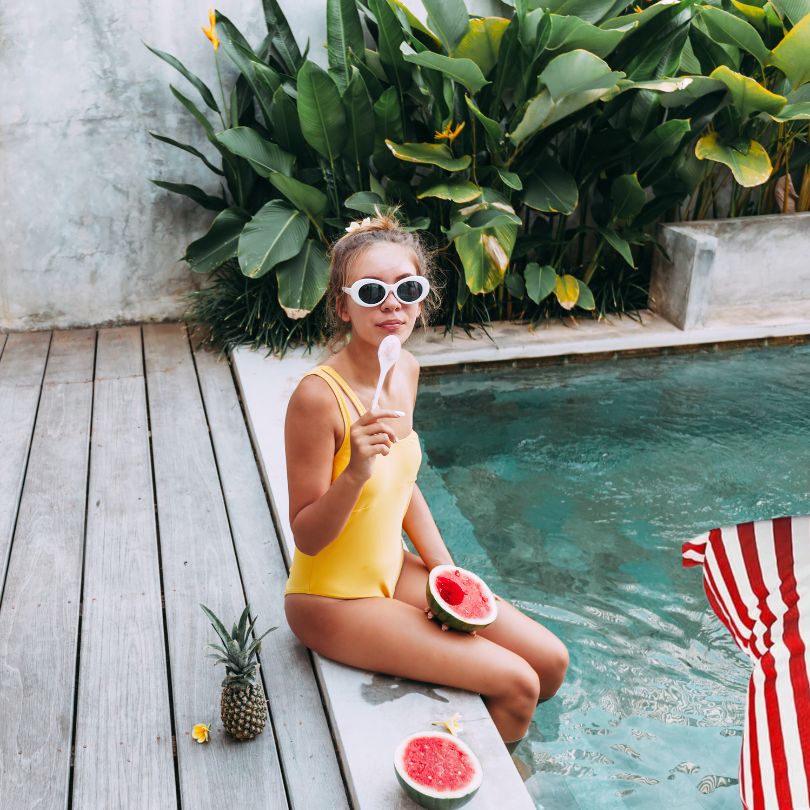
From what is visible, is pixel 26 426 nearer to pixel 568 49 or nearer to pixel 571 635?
pixel 571 635

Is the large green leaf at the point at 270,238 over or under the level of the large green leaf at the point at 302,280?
over

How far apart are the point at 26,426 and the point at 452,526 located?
2.12 meters

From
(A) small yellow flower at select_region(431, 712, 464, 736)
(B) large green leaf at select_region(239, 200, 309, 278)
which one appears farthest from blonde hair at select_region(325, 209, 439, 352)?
(B) large green leaf at select_region(239, 200, 309, 278)

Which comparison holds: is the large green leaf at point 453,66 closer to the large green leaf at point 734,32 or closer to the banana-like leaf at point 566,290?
the banana-like leaf at point 566,290

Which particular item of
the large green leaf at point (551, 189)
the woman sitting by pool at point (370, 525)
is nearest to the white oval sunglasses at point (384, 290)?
the woman sitting by pool at point (370, 525)

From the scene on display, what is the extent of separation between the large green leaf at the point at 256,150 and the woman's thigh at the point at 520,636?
122 inches

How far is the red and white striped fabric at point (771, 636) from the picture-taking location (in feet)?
4.58

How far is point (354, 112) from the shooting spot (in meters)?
5.01

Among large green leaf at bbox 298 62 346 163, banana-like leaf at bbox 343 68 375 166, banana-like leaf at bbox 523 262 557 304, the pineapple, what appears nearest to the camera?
the pineapple

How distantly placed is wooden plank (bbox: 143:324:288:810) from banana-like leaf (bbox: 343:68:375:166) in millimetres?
1564

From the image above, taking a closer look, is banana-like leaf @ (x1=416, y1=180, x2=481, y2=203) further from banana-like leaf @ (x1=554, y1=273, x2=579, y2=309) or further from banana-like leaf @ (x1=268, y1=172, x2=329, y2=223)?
banana-like leaf @ (x1=554, y1=273, x2=579, y2=309)

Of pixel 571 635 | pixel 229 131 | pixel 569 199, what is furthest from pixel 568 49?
pixel 571 635

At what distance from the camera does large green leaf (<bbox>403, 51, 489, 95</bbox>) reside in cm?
468

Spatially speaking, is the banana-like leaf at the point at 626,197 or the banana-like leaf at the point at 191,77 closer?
the banana-like leaf at the point at 191,77
